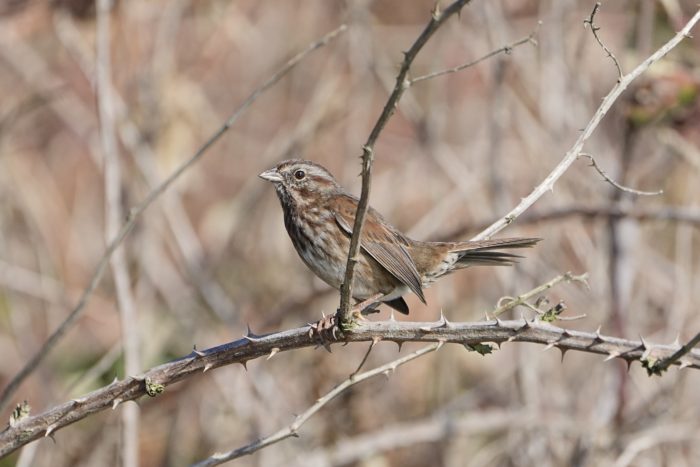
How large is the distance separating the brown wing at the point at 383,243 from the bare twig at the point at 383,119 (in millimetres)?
1173

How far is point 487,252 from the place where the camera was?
4.13m

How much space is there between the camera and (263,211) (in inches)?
272

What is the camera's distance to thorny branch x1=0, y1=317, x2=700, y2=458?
111 inches

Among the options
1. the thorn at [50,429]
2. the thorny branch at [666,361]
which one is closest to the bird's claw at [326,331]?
the thorn at [50,429]

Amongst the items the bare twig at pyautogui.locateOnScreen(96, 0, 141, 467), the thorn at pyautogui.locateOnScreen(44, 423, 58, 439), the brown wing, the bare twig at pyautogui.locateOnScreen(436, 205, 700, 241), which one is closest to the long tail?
the brown wing

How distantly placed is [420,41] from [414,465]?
4.93 meters

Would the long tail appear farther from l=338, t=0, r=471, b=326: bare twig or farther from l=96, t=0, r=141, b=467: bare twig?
l=96, t=0, r=141, b=467: bare twig

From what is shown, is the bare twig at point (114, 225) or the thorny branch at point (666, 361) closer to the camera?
the thorny branch at point (666, 361)

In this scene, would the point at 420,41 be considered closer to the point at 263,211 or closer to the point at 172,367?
the point at 172,367

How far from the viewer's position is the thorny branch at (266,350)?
2.81 metres

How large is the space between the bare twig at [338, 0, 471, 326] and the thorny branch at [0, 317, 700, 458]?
0.18m

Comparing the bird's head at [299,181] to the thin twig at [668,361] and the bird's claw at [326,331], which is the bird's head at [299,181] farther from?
the thin twig at [668,361]

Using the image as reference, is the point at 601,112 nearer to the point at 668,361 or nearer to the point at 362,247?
the point at 668,361

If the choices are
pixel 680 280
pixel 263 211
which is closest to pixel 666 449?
pixel 680 280
